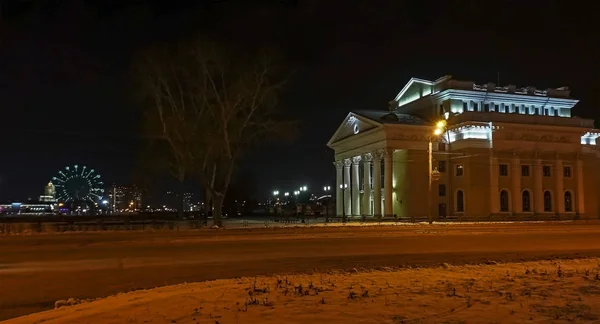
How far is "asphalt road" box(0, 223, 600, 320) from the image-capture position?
1468cm

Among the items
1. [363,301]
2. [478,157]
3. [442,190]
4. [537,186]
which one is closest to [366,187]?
[442,190]

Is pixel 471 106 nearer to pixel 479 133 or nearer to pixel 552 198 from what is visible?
pixel 479 133

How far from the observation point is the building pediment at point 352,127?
78.1 m

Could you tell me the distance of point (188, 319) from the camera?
30.0ft

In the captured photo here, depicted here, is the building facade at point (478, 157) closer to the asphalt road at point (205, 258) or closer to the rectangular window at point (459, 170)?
the rectangular window at point (459, 170)

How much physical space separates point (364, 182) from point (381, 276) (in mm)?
71245

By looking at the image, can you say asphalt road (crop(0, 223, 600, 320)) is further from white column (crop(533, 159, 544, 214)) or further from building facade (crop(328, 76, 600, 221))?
white column (crop(533, 159, 544, 214))

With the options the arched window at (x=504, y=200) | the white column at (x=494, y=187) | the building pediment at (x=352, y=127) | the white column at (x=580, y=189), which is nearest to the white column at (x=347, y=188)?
the building pediment at (x=352, y=127)

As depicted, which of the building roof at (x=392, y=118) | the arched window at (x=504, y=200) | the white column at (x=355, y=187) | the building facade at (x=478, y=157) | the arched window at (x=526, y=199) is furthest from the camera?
the white column at (x=355, y=187)

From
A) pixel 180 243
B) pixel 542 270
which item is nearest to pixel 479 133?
pixel 180 243

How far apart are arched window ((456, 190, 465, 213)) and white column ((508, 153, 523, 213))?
645 cm

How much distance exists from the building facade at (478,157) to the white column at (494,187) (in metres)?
0.13

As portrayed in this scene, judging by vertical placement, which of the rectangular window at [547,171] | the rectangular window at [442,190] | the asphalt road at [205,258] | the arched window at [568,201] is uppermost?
the rectangular window at [547,171]

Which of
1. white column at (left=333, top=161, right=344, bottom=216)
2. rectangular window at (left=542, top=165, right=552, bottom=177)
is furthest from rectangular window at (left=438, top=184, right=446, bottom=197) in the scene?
white column at (left=333, top=161, right=344, bottom=216)
